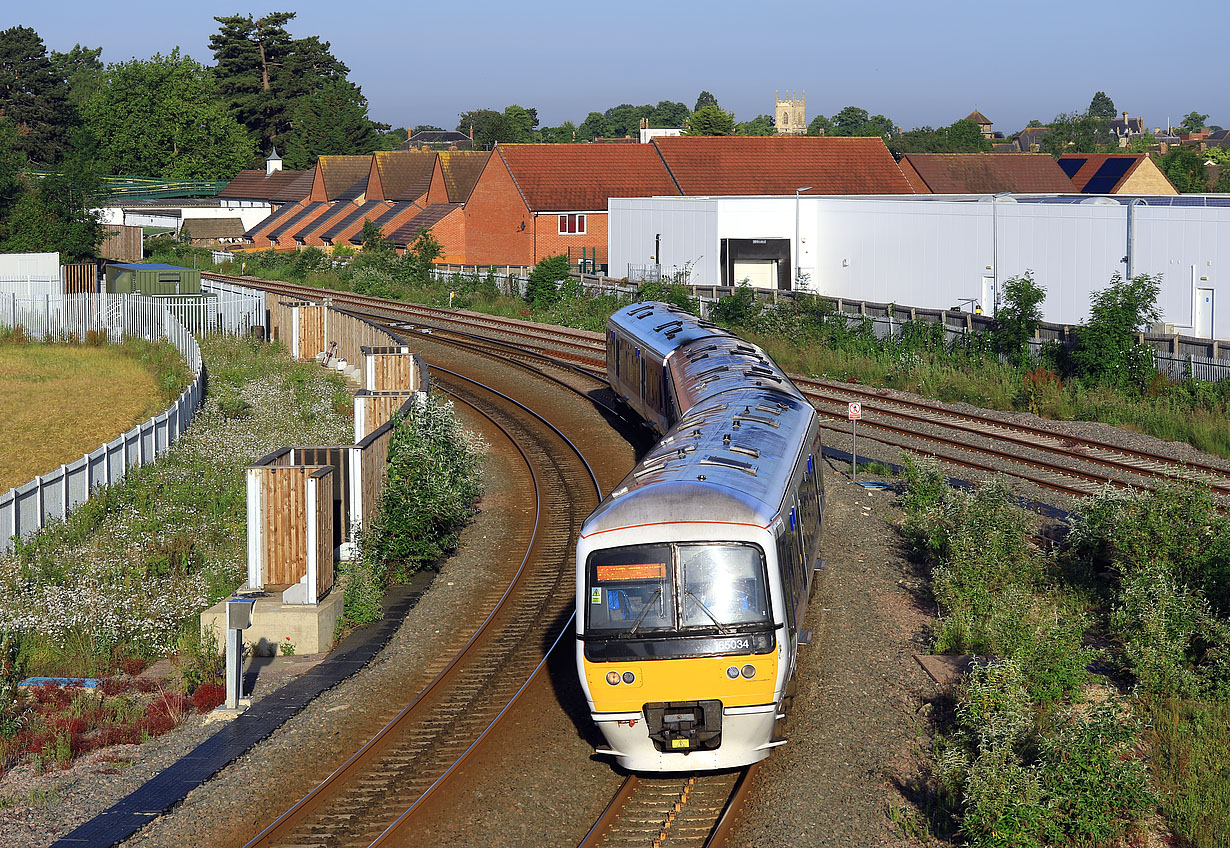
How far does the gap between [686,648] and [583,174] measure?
58.3 meters

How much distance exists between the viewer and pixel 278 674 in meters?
14.0

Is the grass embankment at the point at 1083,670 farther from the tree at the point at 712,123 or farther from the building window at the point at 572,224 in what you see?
the tree at the point at 712,123

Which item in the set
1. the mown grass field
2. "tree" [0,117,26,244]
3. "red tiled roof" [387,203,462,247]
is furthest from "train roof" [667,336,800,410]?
"red tiled roof" [387,203,462,247]

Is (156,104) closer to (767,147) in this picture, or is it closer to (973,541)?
(767,147)

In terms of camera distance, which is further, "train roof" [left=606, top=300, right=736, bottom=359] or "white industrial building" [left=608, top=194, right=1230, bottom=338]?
"white industrial building" [left=608, top=194, right=1230, bottom=338]

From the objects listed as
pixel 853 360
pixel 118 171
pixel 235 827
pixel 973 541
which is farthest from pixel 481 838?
pixel 118 171

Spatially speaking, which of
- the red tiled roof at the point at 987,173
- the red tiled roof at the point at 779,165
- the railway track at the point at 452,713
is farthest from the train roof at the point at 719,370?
the red tiled roof at the point at 987,173

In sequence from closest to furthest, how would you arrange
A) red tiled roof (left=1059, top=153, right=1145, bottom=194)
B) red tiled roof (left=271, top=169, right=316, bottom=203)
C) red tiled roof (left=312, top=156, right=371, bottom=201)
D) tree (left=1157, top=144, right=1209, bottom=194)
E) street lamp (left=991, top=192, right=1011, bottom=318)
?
1. street lamp (left=991, top=192, right=1011, bottom=318)
2. red tiled roof (left=1059, top=153, right=1145, bottom=194)
3. tree (left=1157, top=144, right=1209, bottom=194)
4. red tiled roof (left=312, top=156, right=371, bottom=201)
5. red tiled roof (left=271, top=169, right=316, bottom=203)

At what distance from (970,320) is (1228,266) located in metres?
6.86

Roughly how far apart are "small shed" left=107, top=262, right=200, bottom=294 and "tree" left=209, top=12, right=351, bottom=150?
324 feet

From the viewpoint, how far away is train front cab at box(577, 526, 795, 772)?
34.4 ft

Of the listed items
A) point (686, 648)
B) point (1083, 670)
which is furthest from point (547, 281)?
point (686, 648)

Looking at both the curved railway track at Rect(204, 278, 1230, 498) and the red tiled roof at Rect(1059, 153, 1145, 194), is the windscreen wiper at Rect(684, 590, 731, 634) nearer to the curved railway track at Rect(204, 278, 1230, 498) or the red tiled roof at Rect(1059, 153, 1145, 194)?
the curved railway track at Rect(204, 278, 1230, 498)

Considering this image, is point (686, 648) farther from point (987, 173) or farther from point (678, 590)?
point (987, 173)
